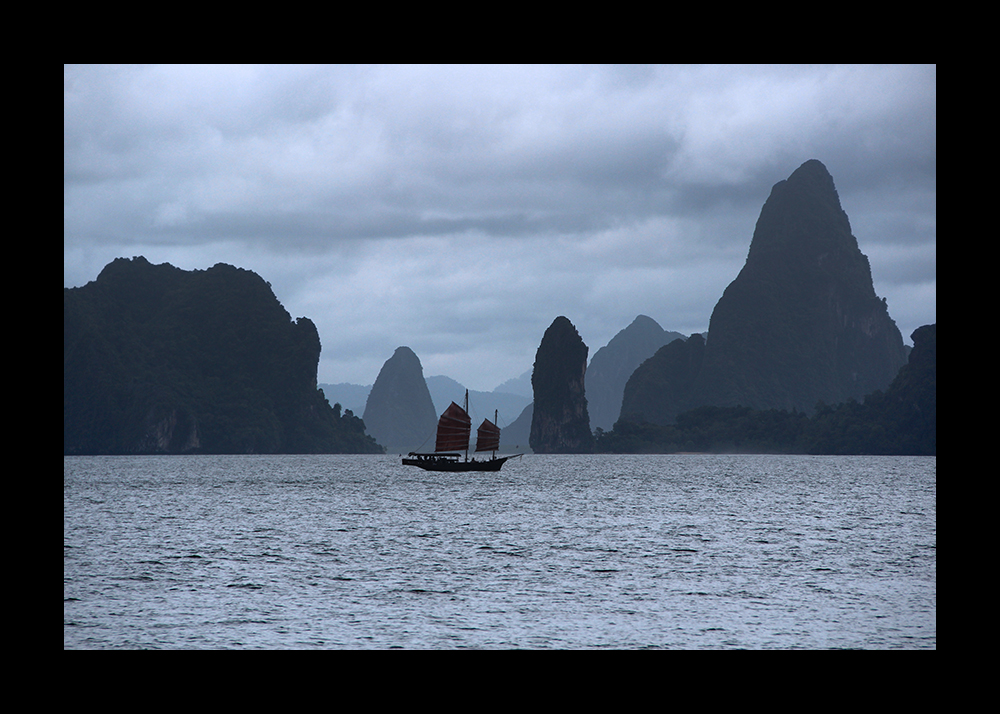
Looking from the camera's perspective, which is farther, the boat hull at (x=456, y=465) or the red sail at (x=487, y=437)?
the boat hull at (x=456, y=465)

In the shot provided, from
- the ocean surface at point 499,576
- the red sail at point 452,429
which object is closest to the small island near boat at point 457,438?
the red sail at point 452,429

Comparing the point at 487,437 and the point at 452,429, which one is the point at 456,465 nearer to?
the point at 487,437

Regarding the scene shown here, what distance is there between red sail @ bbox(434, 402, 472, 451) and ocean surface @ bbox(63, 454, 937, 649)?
953 inches

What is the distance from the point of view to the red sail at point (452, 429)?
290 feet

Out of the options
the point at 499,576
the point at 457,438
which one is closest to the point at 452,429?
the point at 457,438

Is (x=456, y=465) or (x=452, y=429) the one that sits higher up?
(x=452, y=429)

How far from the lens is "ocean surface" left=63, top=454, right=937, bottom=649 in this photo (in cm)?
1884

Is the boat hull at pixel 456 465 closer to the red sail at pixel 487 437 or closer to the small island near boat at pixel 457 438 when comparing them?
the small island near boat at pixel 457 438

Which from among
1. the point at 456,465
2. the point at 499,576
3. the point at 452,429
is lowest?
the point at 456,465

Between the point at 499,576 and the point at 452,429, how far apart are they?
62301 mm

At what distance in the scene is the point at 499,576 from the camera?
2777 cm

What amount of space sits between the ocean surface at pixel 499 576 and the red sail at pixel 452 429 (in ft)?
79.4
